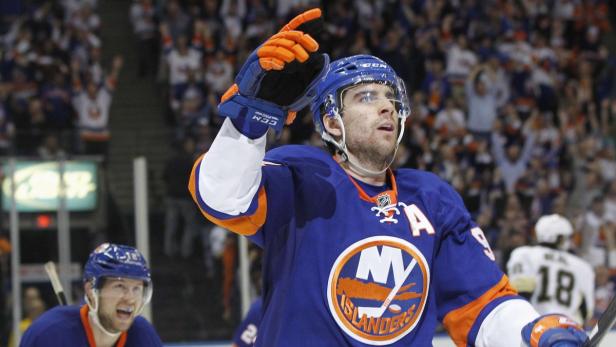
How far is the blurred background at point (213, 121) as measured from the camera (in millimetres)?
5855

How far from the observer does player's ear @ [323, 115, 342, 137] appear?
2492 millimetres

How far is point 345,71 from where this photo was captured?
2.51 metres

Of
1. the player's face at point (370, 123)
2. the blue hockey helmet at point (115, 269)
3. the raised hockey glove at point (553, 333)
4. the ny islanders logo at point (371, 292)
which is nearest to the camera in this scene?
the raised hockey glove at point (553, 333)

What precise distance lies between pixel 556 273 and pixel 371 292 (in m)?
4.42

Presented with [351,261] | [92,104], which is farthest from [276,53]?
[92,104]

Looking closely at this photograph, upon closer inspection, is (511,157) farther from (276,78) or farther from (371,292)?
(276,78)

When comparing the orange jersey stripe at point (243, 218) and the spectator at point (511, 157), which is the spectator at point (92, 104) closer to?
the spectator at point (511, 157)

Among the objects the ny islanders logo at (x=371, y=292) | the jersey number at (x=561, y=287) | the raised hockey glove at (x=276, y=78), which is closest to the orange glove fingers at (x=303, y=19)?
the raised hockey glove at (x=276, y=78)

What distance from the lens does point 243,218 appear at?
227 cm

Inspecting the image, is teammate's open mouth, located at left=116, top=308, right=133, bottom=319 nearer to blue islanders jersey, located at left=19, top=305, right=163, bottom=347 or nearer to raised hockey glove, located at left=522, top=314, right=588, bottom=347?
blue islanders jersey, located at left=19, top=305, right=163, bottom=347

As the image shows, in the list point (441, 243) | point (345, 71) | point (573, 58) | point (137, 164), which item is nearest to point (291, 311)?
point (441, 243)

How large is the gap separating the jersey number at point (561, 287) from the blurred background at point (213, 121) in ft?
1.55

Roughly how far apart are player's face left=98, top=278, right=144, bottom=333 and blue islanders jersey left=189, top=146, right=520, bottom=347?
1.35 metres

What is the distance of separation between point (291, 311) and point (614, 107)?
29.1ft
